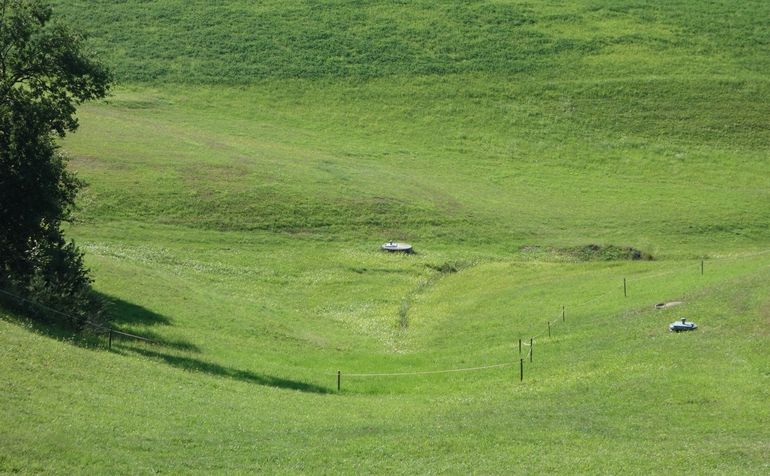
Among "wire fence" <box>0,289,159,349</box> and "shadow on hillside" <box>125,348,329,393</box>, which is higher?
"wire fence" <box>0,289,159,349</box>

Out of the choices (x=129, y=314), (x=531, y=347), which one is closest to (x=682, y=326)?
(x=531, y=347)

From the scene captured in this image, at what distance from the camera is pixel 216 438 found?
33.3 meters

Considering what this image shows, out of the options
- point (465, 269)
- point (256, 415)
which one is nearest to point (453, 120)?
point (465, 269)

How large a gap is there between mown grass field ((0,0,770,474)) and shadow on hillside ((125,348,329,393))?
0.27 meters

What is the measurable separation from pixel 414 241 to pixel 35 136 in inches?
1466

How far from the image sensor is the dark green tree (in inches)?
2026

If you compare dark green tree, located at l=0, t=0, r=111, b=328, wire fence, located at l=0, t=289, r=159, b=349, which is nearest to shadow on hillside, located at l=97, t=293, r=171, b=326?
dark green tree, located at l=0, t=0, r=111, b=328

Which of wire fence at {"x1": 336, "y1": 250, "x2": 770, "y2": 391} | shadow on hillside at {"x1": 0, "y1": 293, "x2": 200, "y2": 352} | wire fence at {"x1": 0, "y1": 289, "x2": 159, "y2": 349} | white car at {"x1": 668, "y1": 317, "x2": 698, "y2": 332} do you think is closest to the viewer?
shadow on hillside at {"x1": 0, "y1": 293, "x2": 200, "y2": 352}

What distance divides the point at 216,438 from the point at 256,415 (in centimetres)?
415

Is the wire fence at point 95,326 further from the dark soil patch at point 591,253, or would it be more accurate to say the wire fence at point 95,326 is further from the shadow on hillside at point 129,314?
the dark soil patch at point 591,253

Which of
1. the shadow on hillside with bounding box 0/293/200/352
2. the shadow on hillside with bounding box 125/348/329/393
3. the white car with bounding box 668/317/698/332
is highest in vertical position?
the white car with bounding box 668/317/698/332

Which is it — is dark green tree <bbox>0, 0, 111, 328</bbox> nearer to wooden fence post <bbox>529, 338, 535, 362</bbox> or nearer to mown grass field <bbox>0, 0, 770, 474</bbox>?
mown grass field <bbox>0, 0, 770, 474</bbox>

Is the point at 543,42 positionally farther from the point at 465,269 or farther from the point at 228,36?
the point at 465,269

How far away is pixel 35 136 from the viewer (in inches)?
2072
